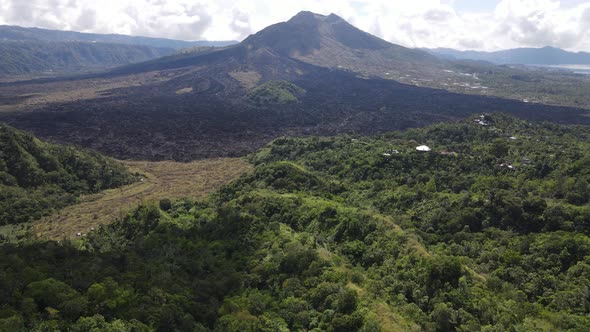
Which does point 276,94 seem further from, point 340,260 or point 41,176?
point 340,260

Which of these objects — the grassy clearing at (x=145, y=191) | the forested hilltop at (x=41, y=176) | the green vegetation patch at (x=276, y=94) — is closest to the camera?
the grassy clearing at (x=145, y=191)

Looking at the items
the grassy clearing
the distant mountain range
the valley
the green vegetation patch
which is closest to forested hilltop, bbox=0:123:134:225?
the valley

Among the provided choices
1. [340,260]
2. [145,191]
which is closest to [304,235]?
[340,260]

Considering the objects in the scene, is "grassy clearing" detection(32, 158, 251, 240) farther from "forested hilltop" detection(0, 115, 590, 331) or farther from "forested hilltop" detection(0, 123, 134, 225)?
"forested hilltop" detection(0, 115, 590, 331)

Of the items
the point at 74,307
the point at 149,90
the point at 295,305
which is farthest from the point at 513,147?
the point at 149,90

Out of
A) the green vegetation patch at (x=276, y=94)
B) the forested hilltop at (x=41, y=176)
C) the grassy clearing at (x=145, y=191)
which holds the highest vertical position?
the green vegetation patch at (x=276, y=94)

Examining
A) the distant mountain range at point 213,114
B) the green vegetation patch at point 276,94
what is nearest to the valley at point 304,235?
the distant mountain range at point 213,114

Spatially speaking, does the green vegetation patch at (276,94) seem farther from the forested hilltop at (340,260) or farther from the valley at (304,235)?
the forested hilltop at (340,260)
